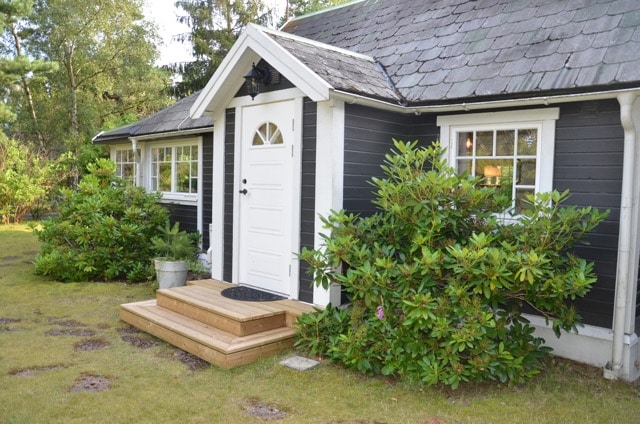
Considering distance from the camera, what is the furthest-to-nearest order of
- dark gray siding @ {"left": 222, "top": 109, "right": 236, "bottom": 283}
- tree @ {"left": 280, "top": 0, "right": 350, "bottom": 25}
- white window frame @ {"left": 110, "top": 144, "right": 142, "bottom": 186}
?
Result: tree @ {"left": 280, "top": 0, "right": 350, "bottom": 25} < white window frame @ {"left": 110, "top": 144, "right": 142, "bottom": 186} < dark gray siding @ {"left": 222, "top": 109, "right": 236, "bottom": 283}

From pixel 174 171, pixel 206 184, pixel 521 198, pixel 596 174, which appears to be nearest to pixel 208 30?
pixel 174 171

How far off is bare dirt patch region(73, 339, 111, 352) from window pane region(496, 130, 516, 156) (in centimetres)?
415

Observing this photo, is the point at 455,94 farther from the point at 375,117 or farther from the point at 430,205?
the point at 430,205

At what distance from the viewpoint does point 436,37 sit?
5.86 meters

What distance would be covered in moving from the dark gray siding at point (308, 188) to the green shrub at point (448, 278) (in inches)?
30.5

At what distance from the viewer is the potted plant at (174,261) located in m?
6.72

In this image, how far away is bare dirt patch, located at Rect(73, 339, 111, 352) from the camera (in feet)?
15.1

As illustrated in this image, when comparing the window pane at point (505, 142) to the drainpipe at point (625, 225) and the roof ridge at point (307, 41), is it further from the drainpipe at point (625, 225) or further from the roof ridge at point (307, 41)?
the roof ridge at point (307, 41)

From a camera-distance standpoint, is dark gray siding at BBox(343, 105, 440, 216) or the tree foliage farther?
the tree foliage

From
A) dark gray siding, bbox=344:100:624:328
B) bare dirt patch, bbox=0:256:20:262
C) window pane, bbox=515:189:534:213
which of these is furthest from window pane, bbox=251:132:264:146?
bare dirt patch, bbox=0:256:20:262

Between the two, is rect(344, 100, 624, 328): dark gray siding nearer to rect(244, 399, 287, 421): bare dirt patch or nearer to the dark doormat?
rect(244, 399, 287, 421): bare dirt patch

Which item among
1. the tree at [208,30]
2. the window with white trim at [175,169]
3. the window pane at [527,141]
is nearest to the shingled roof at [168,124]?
the window with white trim at [175,169]

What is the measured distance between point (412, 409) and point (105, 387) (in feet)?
7.33

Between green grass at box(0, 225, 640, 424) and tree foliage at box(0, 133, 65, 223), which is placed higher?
tree foliage at box(0, 133, 65, 223)
